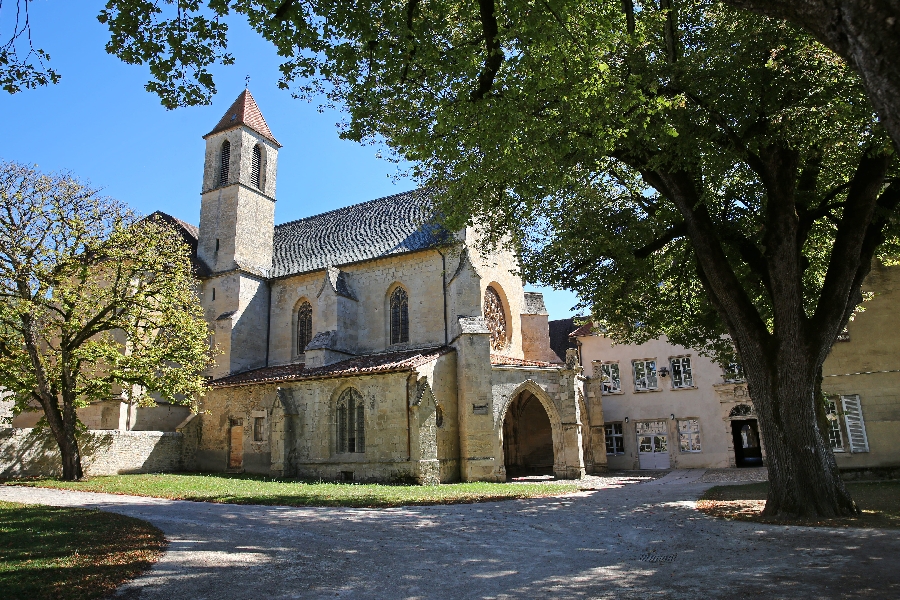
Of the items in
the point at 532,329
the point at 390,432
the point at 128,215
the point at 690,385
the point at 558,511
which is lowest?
the point at 558,511

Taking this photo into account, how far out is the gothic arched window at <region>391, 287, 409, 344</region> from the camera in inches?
1005

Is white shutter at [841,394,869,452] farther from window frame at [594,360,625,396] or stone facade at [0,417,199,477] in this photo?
stone facade at [0,417,199,477]

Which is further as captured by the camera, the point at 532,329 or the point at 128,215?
the point at 532,329

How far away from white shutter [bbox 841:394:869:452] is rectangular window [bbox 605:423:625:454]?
10.5m

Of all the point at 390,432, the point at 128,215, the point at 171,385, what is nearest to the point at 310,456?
the point at 390,432

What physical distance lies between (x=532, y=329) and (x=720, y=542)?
18496mm

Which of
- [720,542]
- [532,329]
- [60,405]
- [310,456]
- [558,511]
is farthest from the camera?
[532,329]

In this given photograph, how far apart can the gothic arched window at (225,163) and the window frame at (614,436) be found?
22.8 metres

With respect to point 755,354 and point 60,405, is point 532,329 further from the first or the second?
point 60,405

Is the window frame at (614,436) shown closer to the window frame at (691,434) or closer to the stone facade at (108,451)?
the window frame at (691,434)

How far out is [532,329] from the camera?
26.8 m

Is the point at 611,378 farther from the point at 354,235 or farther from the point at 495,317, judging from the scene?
the point at 354,235

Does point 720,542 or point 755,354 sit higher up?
point 755,354

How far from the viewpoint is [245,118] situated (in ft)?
101
